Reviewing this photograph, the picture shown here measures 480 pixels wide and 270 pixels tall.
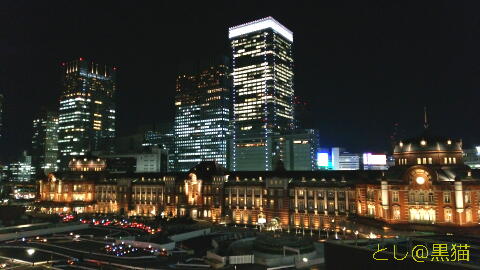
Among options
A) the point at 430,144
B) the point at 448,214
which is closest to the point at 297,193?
the point at 430,144

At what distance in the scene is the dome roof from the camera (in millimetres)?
77125

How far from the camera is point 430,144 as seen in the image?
7794 centimetres

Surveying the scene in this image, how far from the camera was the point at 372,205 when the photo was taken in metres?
80.5

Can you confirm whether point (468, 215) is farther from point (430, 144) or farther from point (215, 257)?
point (215, 257)

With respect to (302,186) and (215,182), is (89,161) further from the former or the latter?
(302,186)

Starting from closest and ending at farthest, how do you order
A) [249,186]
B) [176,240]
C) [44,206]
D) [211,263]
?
[211,263], [176,240], [249,186], [44,206]

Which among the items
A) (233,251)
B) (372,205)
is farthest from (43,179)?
(372,205)

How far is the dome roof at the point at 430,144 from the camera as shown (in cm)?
7712

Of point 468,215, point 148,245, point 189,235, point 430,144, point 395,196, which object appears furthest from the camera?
point 189,235

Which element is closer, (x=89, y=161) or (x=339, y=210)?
(x=339, y=210)

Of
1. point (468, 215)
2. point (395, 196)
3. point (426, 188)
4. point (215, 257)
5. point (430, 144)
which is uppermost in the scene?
point (430, 144)

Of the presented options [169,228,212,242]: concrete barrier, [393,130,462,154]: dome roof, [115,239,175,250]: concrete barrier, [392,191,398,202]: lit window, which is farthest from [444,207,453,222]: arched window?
[115,239,175,250]: concrete barrier

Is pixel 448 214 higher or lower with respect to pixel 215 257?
higher

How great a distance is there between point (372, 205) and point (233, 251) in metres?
35.5
